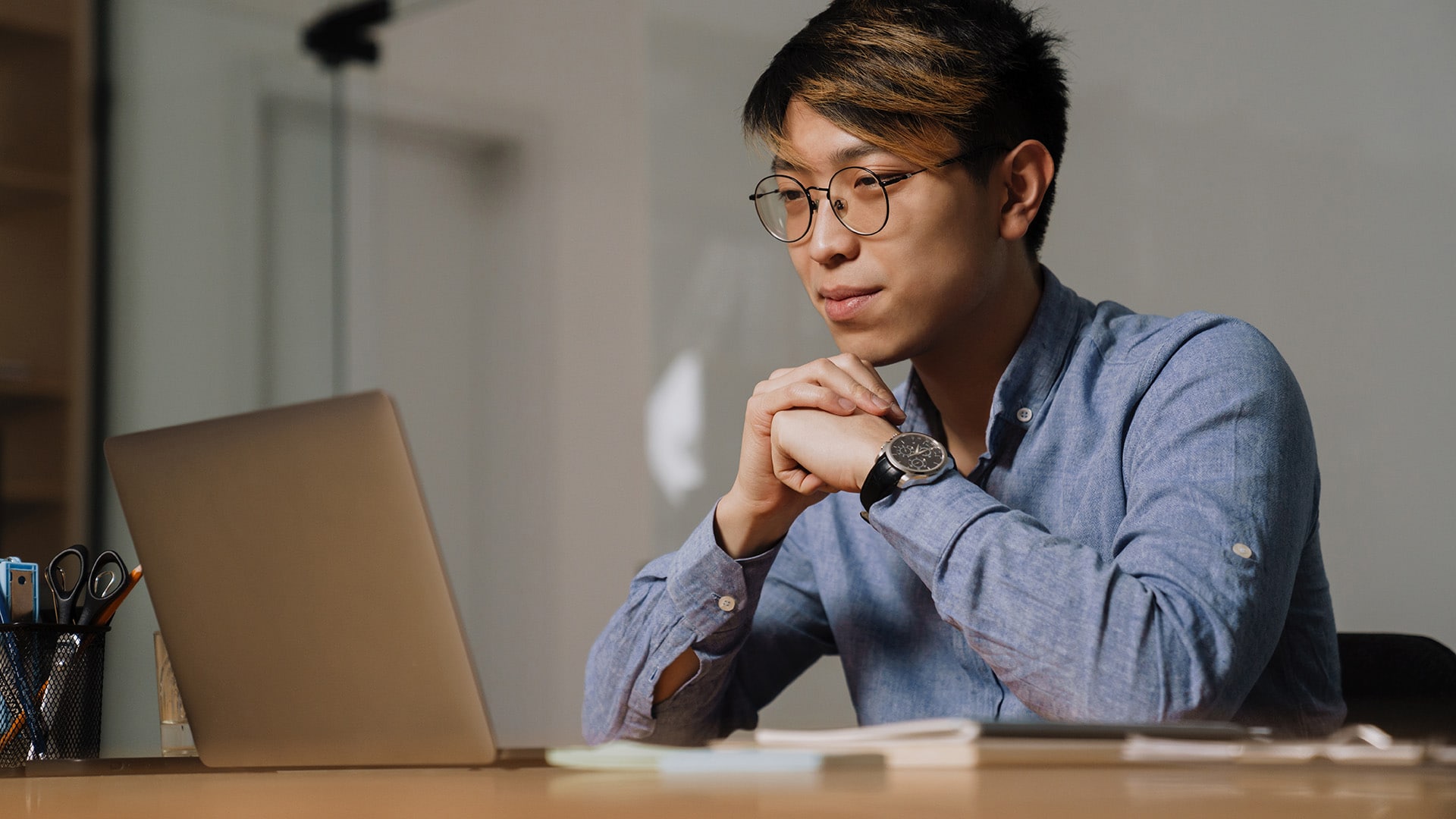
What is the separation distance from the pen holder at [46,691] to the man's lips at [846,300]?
2.26 ft

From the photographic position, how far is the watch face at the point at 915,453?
995mm

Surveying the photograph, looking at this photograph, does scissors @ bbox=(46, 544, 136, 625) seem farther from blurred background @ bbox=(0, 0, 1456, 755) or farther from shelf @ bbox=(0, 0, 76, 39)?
shelf @ bbox=(0, 0, 76, 39)

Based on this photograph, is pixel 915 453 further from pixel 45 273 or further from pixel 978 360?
pixel 45 273

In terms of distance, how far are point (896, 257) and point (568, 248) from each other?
199cm

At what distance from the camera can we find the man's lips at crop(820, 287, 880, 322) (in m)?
1.19

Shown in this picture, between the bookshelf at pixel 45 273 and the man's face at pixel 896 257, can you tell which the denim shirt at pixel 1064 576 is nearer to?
the man's face at pixel 896 257

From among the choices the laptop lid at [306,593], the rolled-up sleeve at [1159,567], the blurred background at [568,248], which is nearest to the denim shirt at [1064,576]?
the rolled-up sleeve at [1159,567]

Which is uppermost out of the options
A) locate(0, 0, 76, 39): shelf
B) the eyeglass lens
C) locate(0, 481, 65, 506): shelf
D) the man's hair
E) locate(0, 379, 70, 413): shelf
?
locate(0, 0, 76, 39): shelf

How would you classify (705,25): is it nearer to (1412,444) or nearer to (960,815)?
(1412,444)

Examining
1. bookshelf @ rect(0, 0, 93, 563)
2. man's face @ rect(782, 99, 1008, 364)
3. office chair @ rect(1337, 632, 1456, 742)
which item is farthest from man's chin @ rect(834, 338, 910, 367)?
bookshelf @ rect(0, 0, 93, 563)

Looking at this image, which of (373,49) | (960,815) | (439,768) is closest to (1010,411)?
(439,768)

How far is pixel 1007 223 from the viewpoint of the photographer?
1271 millimetres

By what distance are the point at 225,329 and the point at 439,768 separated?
293cm

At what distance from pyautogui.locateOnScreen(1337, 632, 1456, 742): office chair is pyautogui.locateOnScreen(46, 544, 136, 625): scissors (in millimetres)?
1025
